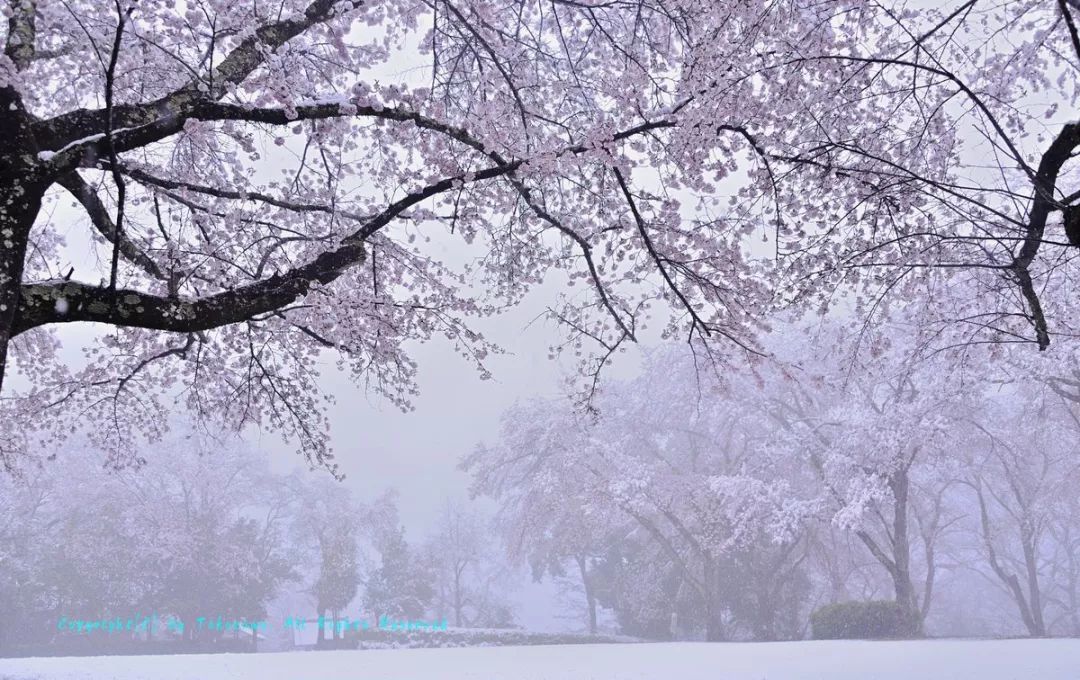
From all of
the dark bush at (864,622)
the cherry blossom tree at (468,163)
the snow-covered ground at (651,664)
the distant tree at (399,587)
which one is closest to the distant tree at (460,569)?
the distant tree at (399,587)

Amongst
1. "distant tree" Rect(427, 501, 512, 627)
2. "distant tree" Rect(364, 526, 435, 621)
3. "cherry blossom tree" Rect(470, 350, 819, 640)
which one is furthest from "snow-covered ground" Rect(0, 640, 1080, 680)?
"distant tree" Rect(427, 501, 512, 627)

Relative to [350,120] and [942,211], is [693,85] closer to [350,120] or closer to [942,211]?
[942,211]

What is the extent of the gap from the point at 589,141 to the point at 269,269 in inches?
192

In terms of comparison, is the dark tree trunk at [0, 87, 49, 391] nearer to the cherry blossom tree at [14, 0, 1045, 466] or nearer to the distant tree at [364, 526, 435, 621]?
the cherry blossom tree at [14, 0, 1045, 466]

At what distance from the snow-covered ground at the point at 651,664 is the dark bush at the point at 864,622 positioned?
326 cm

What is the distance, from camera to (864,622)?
800 inches

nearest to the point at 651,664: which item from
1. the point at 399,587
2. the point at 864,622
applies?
the point at 864,622

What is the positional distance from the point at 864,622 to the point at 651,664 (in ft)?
33.2

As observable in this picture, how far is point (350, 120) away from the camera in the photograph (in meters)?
7.59

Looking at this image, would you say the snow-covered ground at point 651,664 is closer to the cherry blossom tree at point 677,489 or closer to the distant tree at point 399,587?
the cherry blossom tree at point 677,489

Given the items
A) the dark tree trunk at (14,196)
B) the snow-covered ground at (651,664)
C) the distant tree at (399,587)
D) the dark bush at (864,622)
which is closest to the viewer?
the dark tree trunk at (14,196)

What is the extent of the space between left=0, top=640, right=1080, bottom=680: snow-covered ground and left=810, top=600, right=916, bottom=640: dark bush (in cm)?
326

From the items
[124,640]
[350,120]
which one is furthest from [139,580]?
[350,120]

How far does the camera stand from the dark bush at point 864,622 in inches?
790
